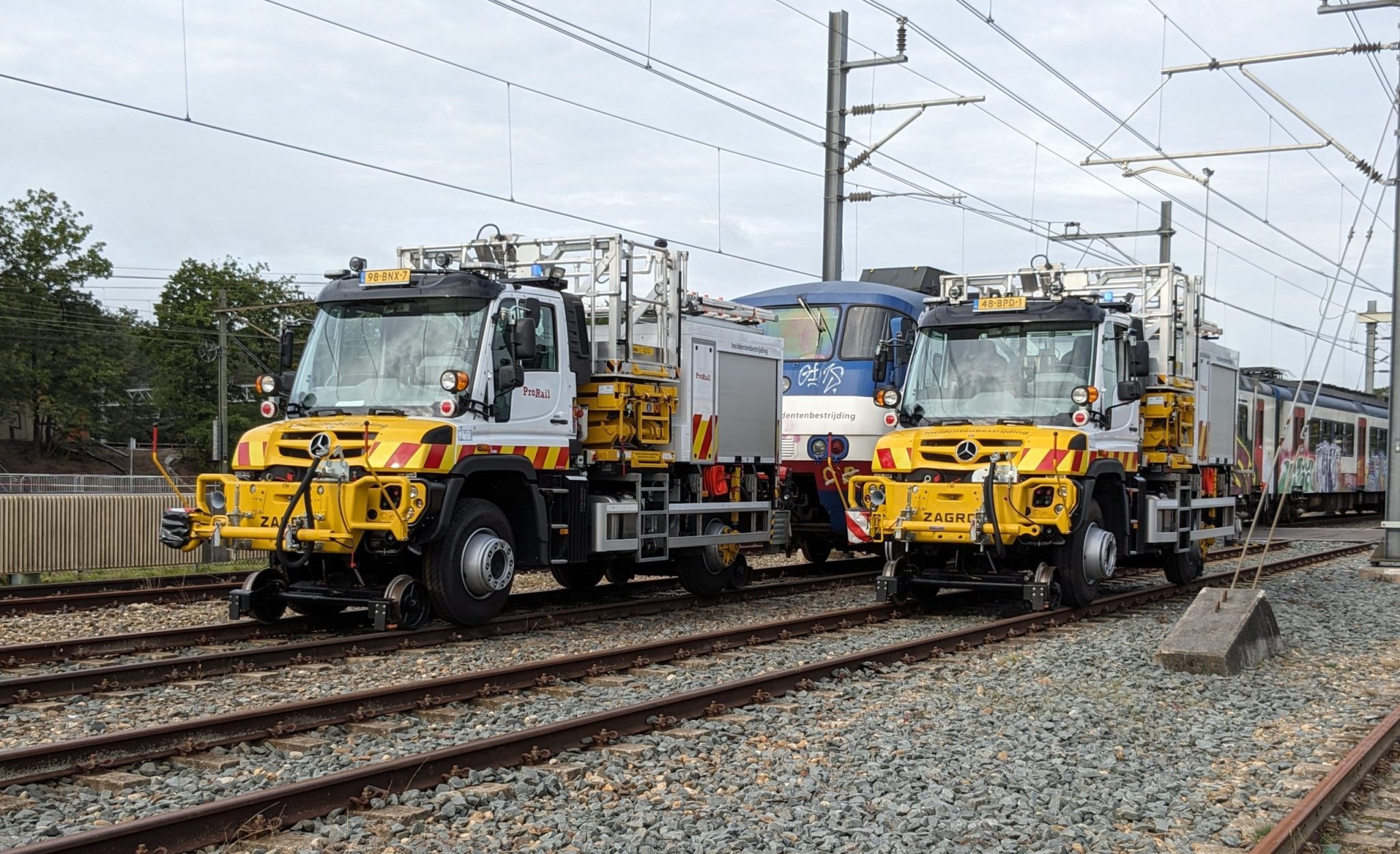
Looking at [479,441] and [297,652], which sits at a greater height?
[479,441]

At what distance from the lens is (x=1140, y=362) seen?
543 inches

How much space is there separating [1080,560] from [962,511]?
166cm

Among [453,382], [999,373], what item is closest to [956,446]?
[999,373]

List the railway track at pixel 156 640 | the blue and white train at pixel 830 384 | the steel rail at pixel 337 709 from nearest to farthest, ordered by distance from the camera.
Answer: the steel rail at pixel 337 709 → the railway track at pixel 156 640 → the blue and white train at pixel 830 384

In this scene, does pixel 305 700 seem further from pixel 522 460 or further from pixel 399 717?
pixel 522 460

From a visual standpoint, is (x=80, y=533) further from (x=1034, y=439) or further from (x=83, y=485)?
(x=83, y=485)

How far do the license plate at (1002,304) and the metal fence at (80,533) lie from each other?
11.4 meters

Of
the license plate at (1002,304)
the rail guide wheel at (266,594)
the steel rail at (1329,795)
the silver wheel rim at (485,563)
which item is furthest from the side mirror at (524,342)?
the steel rail at (1329,795)

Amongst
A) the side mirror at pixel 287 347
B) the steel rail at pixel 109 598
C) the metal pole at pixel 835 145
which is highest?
the metal pole at pixel 835 145

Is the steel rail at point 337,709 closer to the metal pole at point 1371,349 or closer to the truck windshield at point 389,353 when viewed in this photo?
the truck windshield at point 389,353

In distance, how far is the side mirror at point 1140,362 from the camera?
13812mm

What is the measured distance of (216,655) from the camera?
9672 millimetres

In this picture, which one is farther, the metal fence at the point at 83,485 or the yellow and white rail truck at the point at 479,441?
the metal fence at the point at 83,485

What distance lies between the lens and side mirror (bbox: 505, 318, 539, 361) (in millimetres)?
11656
